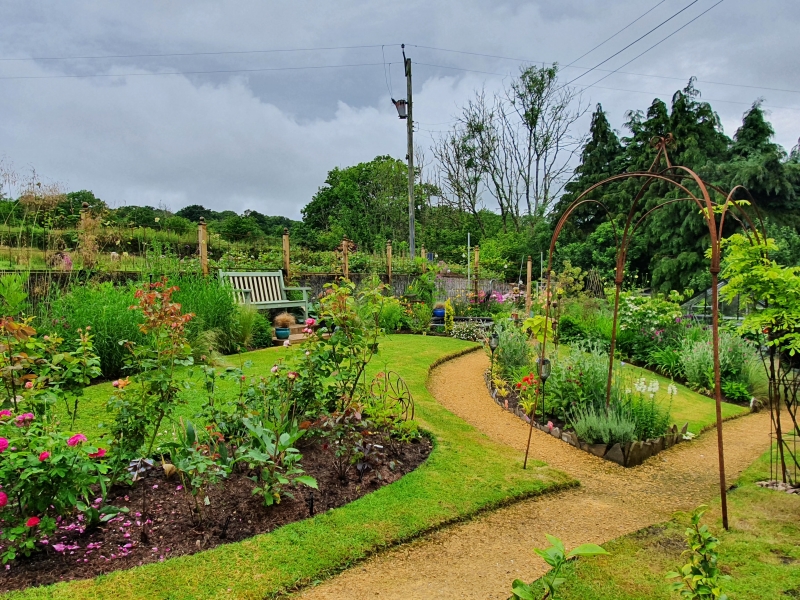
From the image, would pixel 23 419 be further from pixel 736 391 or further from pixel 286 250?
pixel 286 250

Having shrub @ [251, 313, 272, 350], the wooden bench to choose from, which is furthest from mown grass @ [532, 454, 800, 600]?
the wooden bench

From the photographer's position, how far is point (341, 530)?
236cm

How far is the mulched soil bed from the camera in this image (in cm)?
197

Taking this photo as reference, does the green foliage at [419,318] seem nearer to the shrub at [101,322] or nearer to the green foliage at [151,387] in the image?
the shrub at [101,322]

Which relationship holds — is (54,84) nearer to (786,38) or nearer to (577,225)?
(786,38)

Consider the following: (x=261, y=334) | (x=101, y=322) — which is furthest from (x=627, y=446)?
(x=261, y=334)

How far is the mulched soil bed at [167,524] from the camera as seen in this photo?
6.45 feet

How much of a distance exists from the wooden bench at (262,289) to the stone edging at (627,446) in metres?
5.74

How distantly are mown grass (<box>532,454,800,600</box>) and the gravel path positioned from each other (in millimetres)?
165

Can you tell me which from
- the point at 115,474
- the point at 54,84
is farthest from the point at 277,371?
the point at 54,84

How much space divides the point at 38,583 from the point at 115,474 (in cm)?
56

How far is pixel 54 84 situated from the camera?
11.3 meters

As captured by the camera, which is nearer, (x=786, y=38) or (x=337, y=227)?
(x=786, y=38)

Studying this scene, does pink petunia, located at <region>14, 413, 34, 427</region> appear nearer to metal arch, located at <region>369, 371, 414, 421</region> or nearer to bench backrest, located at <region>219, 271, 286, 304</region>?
metal arch, located at <region>369, 371, 414, 421</region>
